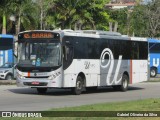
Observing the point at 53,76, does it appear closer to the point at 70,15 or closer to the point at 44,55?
the point at 44,55

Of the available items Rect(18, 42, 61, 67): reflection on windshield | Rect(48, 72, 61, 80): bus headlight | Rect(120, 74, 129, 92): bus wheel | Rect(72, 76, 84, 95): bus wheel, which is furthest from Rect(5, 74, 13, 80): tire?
Rect(48, 72, 61, 80): bus headlight

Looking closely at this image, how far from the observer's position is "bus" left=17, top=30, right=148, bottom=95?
2445cm

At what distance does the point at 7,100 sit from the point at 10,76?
17.5 meters

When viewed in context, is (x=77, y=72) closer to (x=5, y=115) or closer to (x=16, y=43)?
(x=16, y=43)

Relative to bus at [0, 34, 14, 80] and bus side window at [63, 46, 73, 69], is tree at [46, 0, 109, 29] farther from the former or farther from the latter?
bus side window at [63, 46, 73, 69]

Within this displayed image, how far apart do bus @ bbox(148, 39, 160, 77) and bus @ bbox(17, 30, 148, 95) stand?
74.7ft

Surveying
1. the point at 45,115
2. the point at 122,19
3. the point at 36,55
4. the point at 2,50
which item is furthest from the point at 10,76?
the point at 122,19

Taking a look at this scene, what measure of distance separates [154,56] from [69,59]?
28.8 m

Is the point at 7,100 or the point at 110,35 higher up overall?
the point at 110,35

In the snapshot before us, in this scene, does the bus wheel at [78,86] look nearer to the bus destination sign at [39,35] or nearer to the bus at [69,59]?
the bus at [69,59]

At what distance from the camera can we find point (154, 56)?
52656 mm

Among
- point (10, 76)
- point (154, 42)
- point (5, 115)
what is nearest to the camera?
point (5, 115)

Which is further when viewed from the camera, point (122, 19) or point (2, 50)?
point (122, 19)

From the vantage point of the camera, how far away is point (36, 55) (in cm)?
2445
